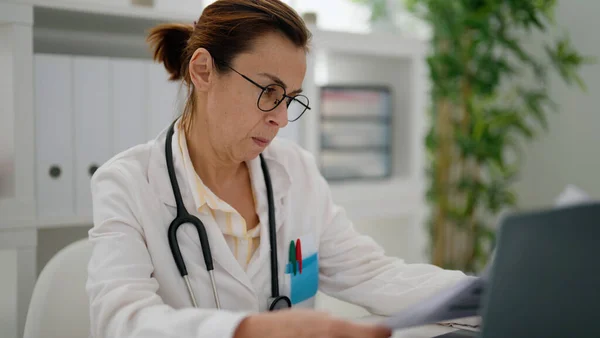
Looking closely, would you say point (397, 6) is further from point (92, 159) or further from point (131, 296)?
point (131, 296)

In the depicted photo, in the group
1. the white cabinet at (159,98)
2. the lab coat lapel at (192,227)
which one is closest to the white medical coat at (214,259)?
the lab coat lapel at (192,227)

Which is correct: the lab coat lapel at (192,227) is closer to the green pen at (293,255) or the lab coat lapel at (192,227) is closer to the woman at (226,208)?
the woman at (226,208)

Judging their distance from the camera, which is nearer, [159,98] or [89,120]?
[89,120]

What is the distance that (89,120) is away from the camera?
5.47 ft

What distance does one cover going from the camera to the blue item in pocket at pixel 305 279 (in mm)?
1283

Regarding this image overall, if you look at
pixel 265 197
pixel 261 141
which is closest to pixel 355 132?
pixel 265 197

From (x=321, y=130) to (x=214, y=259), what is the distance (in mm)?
1618

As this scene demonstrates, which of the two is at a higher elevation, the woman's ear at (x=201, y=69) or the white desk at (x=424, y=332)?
the woman's ear at (x=201, y=69)

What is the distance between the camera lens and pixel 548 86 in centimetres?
366

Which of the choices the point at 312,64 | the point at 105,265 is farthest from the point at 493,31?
the point at 105,265

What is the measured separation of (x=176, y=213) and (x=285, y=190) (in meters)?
0.28

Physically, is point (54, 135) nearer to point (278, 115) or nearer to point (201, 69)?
point (201, 69)

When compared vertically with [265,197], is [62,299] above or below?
below

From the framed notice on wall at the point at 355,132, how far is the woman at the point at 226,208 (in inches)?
Result: 53.3
